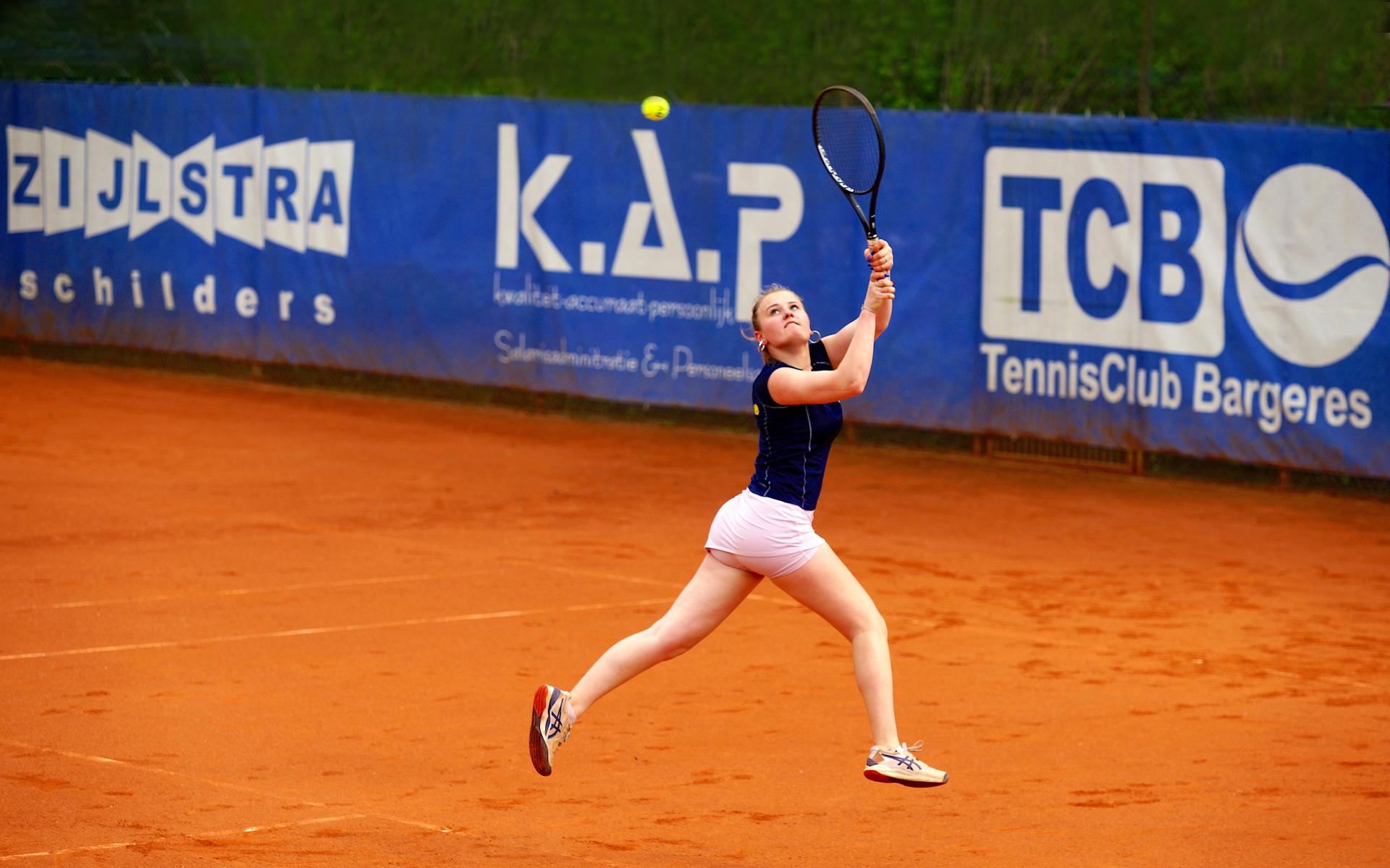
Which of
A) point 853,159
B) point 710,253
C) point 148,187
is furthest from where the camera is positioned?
point 148,187

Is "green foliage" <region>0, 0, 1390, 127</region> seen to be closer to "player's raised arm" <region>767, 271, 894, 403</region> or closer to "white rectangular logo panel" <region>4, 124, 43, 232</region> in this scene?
"white rectangular logo panel" <region>4, 124, 43, 232</region>

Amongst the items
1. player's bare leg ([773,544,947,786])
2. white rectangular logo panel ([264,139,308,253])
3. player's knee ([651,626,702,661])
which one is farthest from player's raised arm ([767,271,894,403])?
white rectangular logo panel ([264,139,308,253])

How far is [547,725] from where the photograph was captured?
237 inches

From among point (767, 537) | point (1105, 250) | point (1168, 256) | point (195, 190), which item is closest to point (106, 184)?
point (195, 190)

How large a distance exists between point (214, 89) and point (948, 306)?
856 centimetres

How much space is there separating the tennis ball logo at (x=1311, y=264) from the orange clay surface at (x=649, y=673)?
4.14 ft

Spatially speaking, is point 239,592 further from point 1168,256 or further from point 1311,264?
point 1311,264

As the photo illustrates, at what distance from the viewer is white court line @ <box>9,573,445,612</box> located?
941 cm

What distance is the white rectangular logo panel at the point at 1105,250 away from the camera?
13.6 meters

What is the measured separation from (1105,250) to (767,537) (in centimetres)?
884

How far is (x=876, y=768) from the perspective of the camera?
18.4 ft

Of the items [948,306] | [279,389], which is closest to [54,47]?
[279,389]

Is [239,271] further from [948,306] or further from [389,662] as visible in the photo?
[389,662]

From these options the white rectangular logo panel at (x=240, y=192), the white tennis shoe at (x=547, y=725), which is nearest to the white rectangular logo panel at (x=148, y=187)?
the white rectangular logo panel at (x=240, y=192)
